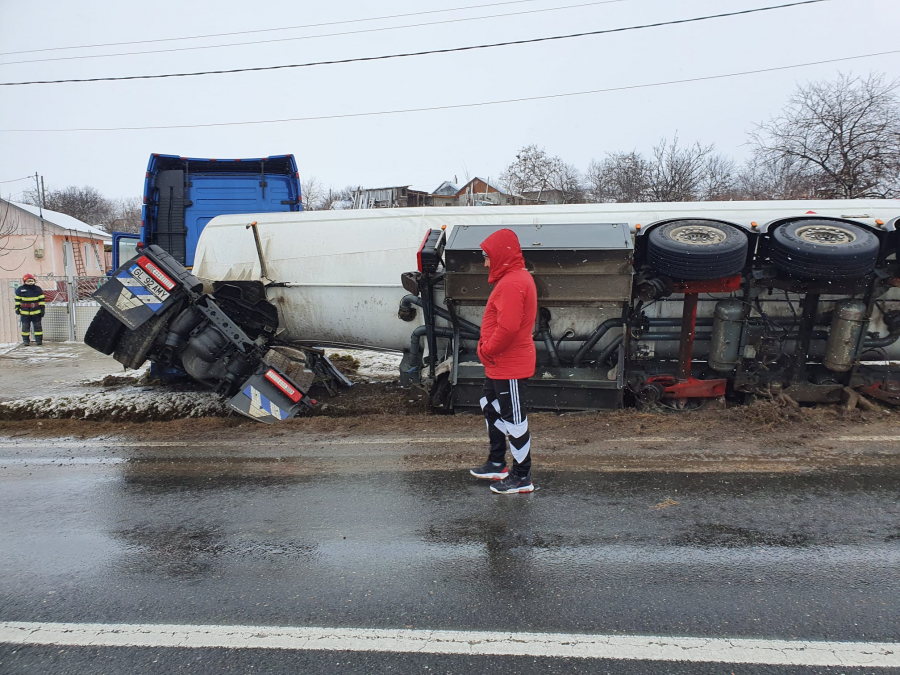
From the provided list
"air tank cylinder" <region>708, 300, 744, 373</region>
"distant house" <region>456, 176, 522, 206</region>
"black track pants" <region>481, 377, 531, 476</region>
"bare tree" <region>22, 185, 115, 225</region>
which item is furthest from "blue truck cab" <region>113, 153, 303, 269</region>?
"bare tree" <region>22, 185, 115, 225</region>

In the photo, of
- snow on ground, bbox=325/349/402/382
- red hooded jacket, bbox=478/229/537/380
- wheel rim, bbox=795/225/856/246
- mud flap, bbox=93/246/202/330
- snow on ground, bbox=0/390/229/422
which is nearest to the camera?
red hooded jacket, bbox=478/229/537/380

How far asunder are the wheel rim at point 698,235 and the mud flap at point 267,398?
4.38m

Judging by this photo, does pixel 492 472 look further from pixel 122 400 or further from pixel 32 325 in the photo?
pixel 32 325

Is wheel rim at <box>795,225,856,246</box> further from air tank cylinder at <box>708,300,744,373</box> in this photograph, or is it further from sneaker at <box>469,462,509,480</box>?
sneaker at <box>469,462,509,480</box>

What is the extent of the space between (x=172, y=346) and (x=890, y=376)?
302 inches

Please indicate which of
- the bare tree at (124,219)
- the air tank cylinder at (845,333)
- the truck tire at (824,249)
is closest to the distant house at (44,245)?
the bare tree at (124,219)

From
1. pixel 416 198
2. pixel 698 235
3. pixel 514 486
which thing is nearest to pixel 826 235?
pixel 698 235

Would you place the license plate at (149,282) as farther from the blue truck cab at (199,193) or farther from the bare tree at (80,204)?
the bare tree at (80,204)

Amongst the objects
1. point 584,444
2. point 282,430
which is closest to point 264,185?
point 282,430

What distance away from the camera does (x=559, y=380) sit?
5977 mm

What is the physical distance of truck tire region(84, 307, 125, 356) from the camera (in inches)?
251

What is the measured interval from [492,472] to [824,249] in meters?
3.65

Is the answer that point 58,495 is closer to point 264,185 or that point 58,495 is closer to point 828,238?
point 264,185

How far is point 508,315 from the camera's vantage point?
386cm
